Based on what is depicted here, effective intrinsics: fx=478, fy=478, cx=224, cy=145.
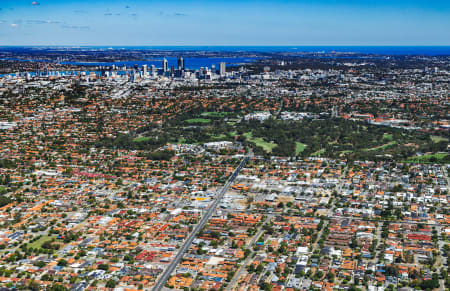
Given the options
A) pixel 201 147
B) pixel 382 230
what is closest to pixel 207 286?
pixel 382 230

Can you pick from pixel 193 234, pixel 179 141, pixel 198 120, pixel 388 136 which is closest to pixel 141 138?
pixel 179 141

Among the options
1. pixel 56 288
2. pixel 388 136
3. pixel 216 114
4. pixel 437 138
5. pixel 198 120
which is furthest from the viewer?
pixel 216 114

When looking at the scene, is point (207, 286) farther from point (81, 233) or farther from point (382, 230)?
point (382, 230)

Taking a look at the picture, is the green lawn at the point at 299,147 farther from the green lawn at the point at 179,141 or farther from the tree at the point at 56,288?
the tree at the point at 56,288

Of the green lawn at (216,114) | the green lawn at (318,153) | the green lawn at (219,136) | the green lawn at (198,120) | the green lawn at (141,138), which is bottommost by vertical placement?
the green lawn at (318,153)

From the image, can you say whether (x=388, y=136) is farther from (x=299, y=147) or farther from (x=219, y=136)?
(x=219, y=136)

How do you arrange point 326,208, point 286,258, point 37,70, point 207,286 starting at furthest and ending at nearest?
point 37,70 → point 326,208 → point 286,258 → point 207,286

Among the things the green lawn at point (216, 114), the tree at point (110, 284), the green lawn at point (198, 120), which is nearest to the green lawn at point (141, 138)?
the green lawn at point (198, 120)

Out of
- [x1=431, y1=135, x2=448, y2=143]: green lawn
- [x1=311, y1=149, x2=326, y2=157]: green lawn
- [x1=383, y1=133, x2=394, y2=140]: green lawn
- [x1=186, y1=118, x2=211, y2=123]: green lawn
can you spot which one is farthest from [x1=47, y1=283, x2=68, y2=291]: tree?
[x1=186, y1=118, x2=211, y2=123]: green lawn

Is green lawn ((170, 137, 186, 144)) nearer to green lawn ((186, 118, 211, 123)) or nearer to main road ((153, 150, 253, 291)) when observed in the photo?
green lawn ((186, 118, 211, 123))

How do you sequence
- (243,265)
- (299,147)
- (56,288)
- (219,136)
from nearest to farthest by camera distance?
(56,288) → (243,265) → (299,147) → (219,136)

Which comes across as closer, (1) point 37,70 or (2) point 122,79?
(2) point 122,79
